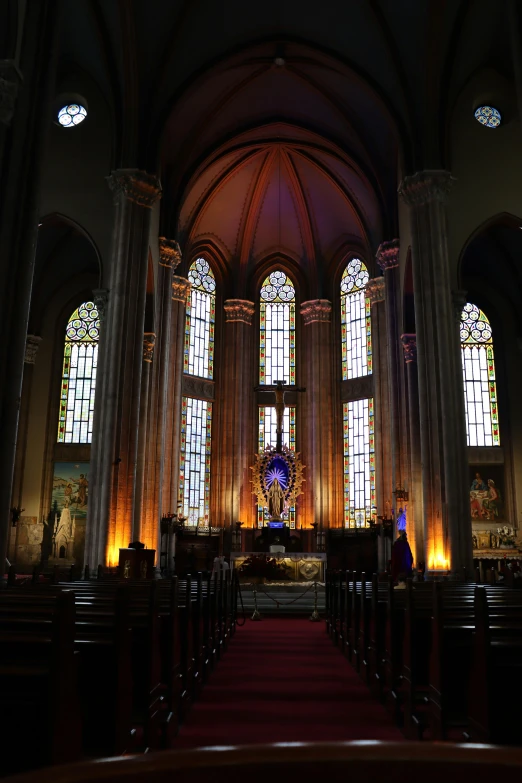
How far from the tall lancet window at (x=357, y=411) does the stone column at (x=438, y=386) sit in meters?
10.0

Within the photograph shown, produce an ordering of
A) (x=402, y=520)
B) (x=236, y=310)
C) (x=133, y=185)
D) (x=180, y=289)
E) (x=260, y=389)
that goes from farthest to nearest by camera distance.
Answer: (x=236, y=310) < (x=180, y=289) < (x=260, y=389) < (x=402, y=520) < (x=133, y=185)

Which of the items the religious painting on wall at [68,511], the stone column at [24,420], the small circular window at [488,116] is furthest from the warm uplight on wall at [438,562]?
the stone column at [24,420]


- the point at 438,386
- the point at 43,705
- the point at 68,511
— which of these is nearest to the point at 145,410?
the point at 68,511

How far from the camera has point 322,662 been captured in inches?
343

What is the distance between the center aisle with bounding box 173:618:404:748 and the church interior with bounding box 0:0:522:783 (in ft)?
0.17

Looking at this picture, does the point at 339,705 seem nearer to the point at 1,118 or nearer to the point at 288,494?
the point at 1,118

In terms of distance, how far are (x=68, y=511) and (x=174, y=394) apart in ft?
19.8

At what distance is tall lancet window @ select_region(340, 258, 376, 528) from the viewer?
27828 mm

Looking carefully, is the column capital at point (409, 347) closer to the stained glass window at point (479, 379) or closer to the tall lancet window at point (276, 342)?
the stained glass window at point (479, 379)

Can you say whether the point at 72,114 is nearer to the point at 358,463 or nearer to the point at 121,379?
the point at 121,379

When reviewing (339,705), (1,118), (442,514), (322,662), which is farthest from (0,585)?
(442,514)

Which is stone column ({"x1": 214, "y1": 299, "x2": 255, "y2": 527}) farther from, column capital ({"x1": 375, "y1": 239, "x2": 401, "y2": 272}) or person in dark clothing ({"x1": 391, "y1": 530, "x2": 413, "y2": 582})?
person in dark clothing ({"x1": 391, "y1": 530, "x2": 413, "y2": 582})

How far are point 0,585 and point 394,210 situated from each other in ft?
64.2

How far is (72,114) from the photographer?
66.2 ft
